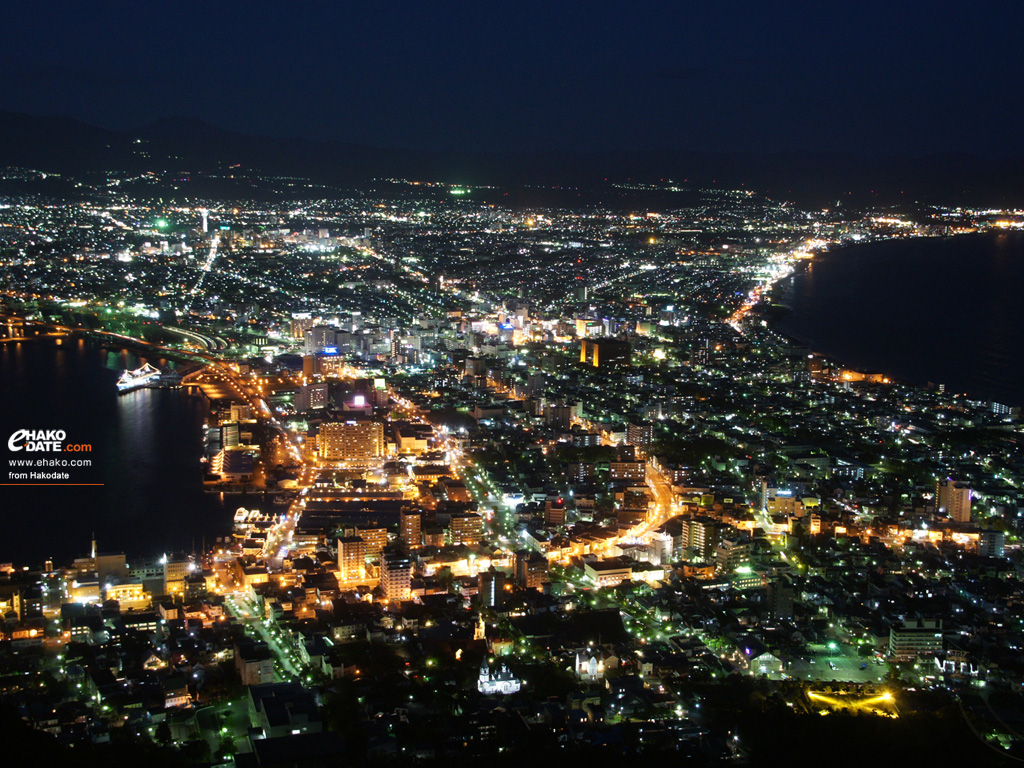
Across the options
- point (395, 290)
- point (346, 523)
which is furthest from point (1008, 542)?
point (395, 290)

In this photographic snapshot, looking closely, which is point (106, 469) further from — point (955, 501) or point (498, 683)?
point (955, 501)

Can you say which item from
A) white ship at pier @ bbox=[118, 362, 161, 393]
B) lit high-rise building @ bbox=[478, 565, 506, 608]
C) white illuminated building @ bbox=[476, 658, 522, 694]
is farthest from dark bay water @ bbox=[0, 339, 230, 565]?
white illuminated building @ bbox=[476, 658, 522, 694]

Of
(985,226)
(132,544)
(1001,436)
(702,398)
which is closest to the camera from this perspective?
(132,544)

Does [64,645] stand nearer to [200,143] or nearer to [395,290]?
[395,290]

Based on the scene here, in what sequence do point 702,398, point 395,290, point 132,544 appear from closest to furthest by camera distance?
1. point 132,544
2. point 702,398
3. point 395,290

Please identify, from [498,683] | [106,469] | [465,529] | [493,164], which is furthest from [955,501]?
[493,164]

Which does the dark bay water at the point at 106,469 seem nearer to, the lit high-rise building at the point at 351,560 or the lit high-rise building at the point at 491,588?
the lit high-rise building at the point at 351,560
